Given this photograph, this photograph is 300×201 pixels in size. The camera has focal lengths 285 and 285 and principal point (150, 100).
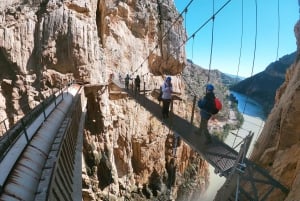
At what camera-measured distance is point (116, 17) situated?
2366 centimetres

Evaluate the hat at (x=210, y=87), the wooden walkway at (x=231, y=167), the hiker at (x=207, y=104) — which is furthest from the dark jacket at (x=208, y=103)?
the wooden walkway at (x=231, y=167)

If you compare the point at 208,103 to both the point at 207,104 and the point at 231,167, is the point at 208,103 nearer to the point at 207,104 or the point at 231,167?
the point at 207,104

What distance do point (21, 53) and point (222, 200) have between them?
14879 mm

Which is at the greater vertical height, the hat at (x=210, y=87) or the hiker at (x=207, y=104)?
the hat at (x=210, y=87)

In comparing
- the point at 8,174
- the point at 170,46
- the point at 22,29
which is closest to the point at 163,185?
the point at 170,46

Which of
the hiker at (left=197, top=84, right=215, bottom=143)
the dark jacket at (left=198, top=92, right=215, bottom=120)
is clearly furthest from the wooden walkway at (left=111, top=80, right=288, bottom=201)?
the dark jacket at (left=198, top=92, right=215, bottom=120)

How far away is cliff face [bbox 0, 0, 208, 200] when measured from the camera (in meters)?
16.6

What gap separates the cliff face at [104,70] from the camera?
→ 16.6 m

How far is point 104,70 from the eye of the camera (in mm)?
20891

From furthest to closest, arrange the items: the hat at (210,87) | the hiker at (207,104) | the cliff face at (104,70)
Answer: the cliff face at (104,70) → the hiker at (207,104) → the hat at (210,87)

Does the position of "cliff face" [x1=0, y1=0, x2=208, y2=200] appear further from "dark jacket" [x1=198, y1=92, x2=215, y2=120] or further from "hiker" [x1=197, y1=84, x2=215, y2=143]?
"dark jacket" [x1=198, y1=92, x2=215, y2=120]

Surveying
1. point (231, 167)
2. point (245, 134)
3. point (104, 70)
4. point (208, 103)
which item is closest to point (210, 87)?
point (208, 103)

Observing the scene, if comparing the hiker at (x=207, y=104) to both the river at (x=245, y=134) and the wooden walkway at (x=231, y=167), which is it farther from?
the river at (x=245, y=134)

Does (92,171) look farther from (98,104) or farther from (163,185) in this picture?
(163,185)
